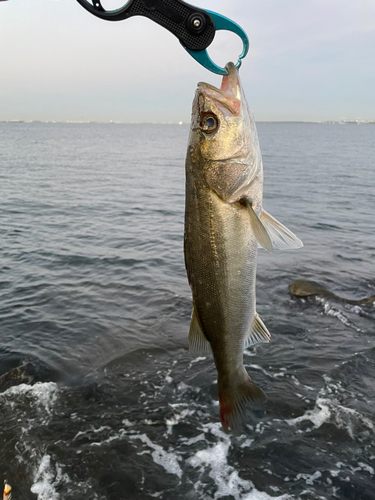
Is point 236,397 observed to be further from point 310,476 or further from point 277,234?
point 310,476

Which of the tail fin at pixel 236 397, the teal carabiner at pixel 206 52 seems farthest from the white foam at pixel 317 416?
the teal carabiner at pixel 206 52

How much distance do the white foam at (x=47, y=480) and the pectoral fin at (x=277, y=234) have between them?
4.33 meters

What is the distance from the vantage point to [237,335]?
3090 millimetres

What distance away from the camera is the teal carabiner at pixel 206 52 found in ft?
8.68

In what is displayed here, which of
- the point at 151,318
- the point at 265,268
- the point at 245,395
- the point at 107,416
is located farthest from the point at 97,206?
the point at 245,395

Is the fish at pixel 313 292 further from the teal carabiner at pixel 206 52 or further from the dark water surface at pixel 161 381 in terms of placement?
the teal carabiner at pixel 206 52

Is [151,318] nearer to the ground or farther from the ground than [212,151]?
nearer to the ground

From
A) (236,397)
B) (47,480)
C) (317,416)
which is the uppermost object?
(236,397)

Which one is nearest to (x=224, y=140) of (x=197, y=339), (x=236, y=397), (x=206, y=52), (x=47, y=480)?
(x=206, y=52)

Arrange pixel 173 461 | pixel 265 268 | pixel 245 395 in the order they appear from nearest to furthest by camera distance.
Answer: pixel 245 395 → pixel 173 461 → pixel 265 268

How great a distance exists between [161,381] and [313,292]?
200 inches

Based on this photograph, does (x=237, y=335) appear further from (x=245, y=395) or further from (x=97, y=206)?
(x=97, y=206)

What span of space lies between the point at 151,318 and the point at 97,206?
14.5 metres

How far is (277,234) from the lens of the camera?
2.97m
